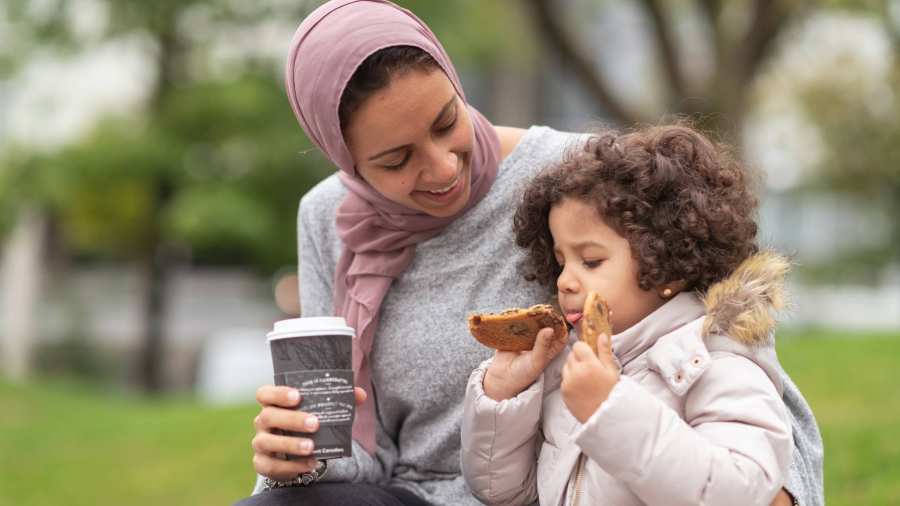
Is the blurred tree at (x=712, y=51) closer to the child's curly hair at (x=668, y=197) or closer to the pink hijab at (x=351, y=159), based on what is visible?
the pink hijab at (x=351, y=159)

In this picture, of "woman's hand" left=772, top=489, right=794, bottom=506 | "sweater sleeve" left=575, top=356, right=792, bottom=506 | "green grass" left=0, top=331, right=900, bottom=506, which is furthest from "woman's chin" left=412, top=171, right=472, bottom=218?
"green grass" left=0, top=331, right=900, bottom=506

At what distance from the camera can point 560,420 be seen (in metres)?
2.24

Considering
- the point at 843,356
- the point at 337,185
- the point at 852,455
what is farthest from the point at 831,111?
the point at 337,185

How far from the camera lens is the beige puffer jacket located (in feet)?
6.12

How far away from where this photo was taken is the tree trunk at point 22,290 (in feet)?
47.5

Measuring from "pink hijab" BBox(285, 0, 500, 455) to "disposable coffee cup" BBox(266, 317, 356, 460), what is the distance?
491mm

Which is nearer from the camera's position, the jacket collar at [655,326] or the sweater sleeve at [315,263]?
the jacket collar at [655,326]

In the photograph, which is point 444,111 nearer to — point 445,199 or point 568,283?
point 445,199

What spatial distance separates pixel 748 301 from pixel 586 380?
376 mm

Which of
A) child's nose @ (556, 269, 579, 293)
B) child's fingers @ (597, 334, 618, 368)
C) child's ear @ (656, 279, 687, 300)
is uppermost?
child's nose @ (556, 269, 579, 293)

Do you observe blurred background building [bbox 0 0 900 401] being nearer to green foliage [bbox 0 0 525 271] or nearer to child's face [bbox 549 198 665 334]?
green foliage [bbox 0 0 525 271]

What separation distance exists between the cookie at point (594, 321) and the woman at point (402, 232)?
A: 1.72ft

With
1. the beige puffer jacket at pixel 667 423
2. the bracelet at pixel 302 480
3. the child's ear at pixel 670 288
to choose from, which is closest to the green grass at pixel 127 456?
the bracelet at pixel 302 480

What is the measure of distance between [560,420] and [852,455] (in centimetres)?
304
